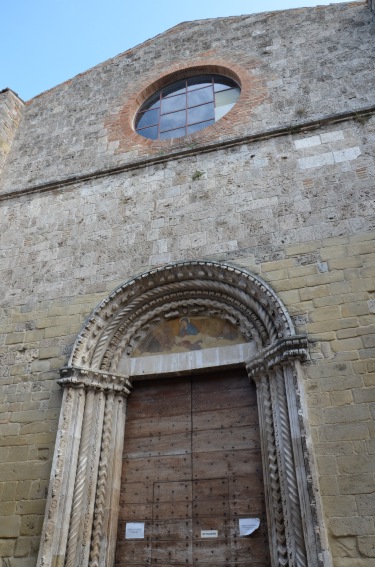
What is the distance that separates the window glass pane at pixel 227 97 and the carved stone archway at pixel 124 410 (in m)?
3.15

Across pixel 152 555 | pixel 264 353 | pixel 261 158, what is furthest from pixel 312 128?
pixel 152 555

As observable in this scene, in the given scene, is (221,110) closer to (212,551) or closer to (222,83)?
(222,83)

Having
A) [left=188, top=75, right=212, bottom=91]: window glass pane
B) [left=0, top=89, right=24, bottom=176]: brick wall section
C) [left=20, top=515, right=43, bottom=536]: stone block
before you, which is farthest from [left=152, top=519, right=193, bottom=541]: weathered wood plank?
[left=188, top=75, right=212, bottom=91]: window glass pane

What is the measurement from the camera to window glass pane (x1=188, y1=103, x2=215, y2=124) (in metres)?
7.13

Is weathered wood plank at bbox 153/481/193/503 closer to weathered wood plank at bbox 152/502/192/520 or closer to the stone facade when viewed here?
weathered wood plank at bbox 152/502/192/520

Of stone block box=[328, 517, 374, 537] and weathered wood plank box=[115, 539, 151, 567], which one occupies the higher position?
stone block box=[328, 517, 374, 537]

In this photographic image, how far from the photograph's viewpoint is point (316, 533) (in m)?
3.65

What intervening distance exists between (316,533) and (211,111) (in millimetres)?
5678

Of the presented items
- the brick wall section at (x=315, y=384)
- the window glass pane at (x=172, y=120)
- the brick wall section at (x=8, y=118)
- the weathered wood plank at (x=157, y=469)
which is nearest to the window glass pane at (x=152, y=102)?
the window glass pane at (x=172, y=120)

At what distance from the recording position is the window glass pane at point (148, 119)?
7484 millimetres

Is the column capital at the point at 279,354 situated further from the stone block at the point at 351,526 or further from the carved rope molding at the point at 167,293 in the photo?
the stone block at the point at 351,526

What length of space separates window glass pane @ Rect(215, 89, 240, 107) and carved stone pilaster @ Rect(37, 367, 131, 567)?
14.4 feet

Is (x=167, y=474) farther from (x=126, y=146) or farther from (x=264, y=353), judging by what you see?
(x=126, y=146)

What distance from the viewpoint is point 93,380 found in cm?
495
